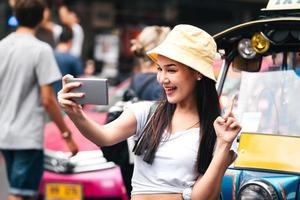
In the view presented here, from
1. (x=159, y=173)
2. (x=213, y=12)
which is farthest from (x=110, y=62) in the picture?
(x=159, y=173)

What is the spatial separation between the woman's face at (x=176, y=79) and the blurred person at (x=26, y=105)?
220 cm

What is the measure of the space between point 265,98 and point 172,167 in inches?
57.7

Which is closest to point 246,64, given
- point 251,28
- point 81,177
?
point 251,28

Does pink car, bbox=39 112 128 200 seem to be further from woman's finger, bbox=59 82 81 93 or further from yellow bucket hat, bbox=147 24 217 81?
woman's finger, bbox=59 82 81 93

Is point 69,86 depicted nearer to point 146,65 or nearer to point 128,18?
point 146,65

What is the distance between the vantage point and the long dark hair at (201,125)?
3.96 meters

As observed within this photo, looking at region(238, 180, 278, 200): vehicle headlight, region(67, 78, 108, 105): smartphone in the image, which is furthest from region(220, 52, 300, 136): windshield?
region(67, 78, 108, 105): smartphone

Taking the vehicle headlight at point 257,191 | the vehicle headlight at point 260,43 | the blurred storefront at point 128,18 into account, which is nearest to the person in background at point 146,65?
the vehicle headlight at point 260,43

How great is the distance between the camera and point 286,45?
203 inches

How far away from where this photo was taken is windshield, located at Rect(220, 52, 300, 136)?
16.3 feet

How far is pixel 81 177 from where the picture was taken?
6.75m

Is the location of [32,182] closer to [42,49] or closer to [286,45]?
[42,49]

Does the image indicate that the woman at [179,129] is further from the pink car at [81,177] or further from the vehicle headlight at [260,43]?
the pink car at [81,177]

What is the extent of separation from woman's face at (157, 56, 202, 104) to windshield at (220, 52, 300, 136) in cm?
108
